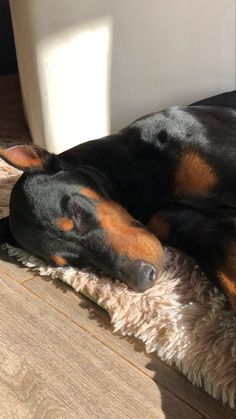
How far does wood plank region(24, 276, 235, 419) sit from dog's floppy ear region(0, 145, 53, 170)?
435mm

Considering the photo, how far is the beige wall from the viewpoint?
7.54 feet

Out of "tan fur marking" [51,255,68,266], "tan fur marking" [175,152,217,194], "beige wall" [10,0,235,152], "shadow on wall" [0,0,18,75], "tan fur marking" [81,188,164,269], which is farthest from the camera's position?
"shadow on wall" [0,0,18,75]

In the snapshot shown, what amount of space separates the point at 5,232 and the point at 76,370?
0.71 m

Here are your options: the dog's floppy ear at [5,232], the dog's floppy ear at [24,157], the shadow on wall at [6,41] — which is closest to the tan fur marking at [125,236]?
the dog's floppy ear at [24,157]

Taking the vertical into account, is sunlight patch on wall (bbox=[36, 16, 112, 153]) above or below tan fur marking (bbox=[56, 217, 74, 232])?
above

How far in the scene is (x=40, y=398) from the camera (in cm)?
143

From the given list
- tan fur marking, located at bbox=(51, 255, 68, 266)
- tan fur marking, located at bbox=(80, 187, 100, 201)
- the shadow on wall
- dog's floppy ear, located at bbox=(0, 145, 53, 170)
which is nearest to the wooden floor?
tan fur marking, located at bbox=(51, 255, 68, 266)

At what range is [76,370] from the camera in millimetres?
1511

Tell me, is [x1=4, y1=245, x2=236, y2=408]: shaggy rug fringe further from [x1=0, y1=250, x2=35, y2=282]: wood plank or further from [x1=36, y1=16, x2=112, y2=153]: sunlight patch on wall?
[x1=36, y1=16, x2=112, y2=153]: sunlight patch on wall

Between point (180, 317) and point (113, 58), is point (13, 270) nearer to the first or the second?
point (180, 317)

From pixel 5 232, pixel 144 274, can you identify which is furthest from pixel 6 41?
pixel 144 274

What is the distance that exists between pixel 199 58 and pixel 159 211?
932 millimetres

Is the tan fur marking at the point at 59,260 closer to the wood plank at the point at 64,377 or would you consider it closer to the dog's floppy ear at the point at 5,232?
the wood plank at the point at 64,377

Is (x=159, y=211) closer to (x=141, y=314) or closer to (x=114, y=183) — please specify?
(x=114, y=183)
